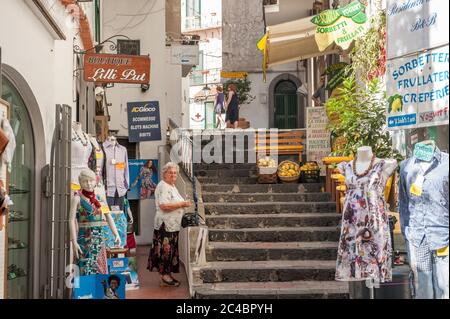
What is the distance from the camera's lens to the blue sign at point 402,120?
6.14 metres

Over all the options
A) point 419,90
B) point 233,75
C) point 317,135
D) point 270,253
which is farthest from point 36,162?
point 233,75

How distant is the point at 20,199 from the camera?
315 inches

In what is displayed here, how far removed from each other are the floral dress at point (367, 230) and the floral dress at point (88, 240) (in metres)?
2.84

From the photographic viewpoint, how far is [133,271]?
1051 centimetres

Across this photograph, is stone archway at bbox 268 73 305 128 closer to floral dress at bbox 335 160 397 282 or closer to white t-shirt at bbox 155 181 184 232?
white t-shirt at bbox 155 181 184 232

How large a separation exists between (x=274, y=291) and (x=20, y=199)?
10.4 ft

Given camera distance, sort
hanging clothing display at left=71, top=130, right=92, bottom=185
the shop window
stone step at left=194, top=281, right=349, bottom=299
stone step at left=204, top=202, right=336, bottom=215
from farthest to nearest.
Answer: the shop window, stone step at left=204, top=202, right=336, bottom=215, hanging clothing display at left=71, top=130, right=92, bottom=185, stone step at left=194, top=281, right=349, bottom=299

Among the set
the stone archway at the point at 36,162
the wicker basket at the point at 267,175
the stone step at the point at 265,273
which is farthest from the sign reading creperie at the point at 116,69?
the wicker basket at the point at 267,175

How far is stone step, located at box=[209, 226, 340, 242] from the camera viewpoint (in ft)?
37.9

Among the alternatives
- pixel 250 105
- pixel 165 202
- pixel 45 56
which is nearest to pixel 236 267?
pixel 165 202

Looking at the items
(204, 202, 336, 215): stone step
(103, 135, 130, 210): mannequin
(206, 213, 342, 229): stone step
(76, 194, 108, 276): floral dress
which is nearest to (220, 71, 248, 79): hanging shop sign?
(103, 135, 130, 210): mannequin

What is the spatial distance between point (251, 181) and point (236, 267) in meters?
4.80

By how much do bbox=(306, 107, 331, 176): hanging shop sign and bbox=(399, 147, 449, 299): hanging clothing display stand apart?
9460mm

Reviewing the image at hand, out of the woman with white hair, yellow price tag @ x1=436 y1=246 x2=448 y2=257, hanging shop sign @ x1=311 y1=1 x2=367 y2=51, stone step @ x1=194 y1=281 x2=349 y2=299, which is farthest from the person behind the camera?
hanging shop sign @ x1=311 y1=1 x2=367 y2=51
